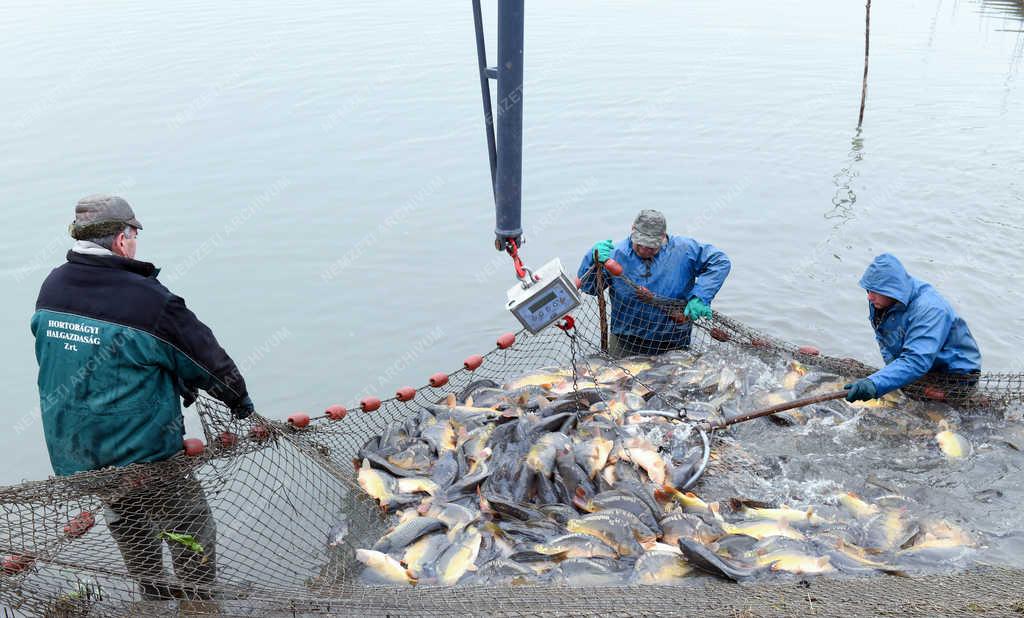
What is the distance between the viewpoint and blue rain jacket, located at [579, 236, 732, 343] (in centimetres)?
753

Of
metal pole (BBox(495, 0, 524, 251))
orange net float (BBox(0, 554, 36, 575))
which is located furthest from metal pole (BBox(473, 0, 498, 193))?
orange net float (BBox(0, 554, 36, 575))

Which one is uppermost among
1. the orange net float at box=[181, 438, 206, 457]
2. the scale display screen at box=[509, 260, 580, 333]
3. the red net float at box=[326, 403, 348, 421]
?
the scale display screen at box=[509, 260, 580, 333]

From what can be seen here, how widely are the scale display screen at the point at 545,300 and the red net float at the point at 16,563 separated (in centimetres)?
291

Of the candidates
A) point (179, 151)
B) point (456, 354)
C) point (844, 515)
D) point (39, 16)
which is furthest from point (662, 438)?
point (39, 16)

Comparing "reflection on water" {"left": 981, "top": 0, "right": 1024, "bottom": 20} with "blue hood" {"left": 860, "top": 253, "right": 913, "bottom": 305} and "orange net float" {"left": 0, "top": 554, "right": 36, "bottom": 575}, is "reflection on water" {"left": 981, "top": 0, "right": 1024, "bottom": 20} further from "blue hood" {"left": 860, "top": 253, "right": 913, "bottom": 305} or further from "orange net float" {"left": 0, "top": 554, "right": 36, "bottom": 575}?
"orange net float" {"left": 0, "top": 554, "right": 36, "bottom": 575}

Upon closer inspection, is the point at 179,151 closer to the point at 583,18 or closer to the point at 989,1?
the point at 583,18

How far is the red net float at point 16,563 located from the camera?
3871 millimetres

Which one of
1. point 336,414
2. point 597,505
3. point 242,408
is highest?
point 242,408

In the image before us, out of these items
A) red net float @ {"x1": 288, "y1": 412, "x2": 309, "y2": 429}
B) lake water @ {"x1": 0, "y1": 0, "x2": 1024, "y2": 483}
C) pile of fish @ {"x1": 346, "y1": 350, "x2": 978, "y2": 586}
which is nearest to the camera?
pile of fish @ {"x1": 346, "y1": 350, "x2": 978, "y2": 586}

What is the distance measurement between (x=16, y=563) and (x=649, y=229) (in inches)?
210

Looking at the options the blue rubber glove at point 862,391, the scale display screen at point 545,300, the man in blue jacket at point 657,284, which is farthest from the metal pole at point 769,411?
the scale display screen at point 545,300

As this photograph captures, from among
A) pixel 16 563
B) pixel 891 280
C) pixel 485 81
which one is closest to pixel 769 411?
pixel 891 280

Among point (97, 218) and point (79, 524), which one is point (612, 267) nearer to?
point (97, 218)

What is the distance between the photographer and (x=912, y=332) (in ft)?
21.0
